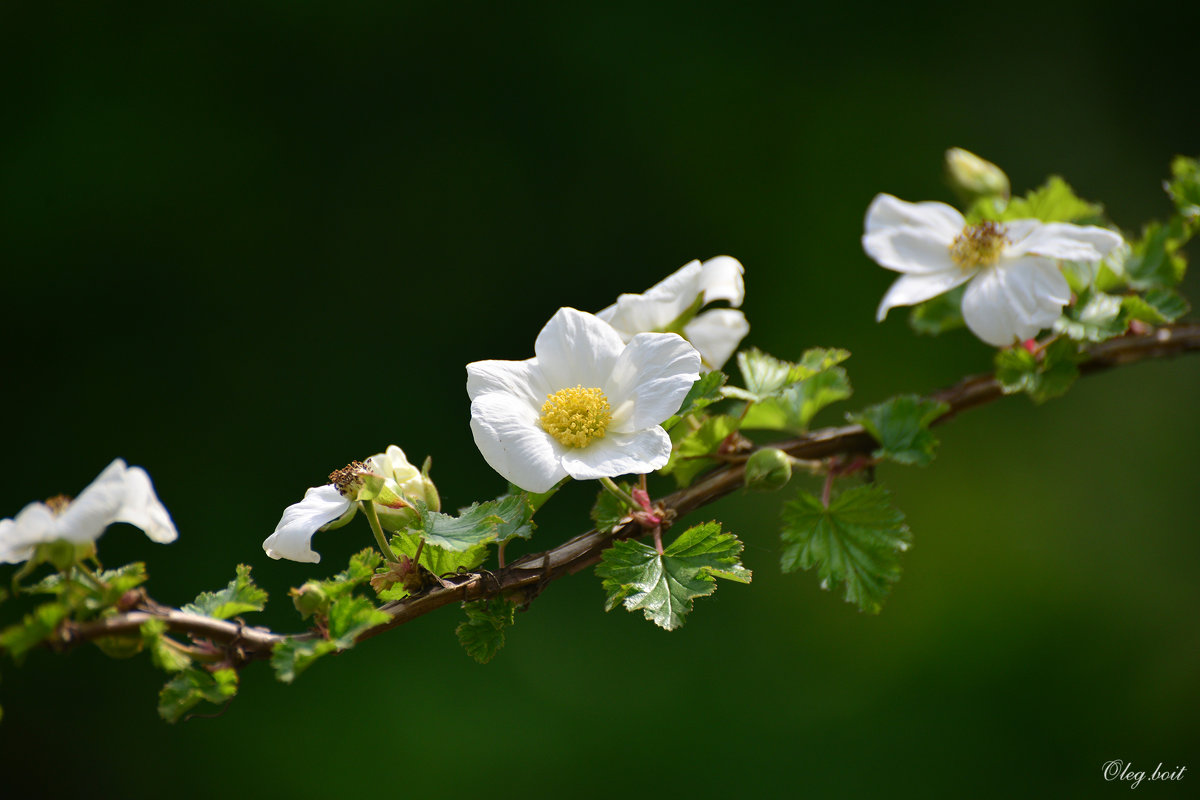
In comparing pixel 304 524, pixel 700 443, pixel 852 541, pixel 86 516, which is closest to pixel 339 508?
pixel 304 524

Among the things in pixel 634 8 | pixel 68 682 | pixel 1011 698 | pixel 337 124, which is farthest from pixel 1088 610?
pixel 68 682

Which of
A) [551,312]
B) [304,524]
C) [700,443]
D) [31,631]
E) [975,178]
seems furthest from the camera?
[551,312]

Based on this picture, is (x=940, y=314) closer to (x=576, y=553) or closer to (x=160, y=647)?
(x=576, y=553)

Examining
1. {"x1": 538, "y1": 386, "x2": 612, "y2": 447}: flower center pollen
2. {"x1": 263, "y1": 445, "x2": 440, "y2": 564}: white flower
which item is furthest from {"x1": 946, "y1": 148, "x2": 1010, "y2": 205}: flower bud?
{"x1": 263, "y1": 445, "x2": 440, "y2": 564}: white flower

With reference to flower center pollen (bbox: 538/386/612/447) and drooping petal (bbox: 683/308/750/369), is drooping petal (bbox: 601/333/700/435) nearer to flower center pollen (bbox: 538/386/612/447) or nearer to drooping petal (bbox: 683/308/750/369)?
flower center pollen (bbox: 538/386/612/447)

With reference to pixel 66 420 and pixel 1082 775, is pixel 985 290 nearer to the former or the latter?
pixel 1082 775
